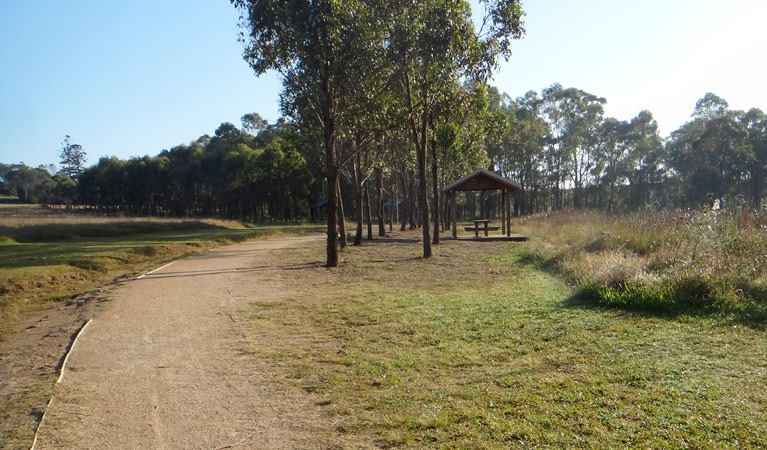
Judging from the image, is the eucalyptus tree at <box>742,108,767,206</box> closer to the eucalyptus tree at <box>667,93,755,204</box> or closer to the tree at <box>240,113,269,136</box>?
the eucalyptus tree at <box>667,93,755,204</box>

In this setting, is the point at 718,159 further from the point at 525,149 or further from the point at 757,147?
the point at 525,149

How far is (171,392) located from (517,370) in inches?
135

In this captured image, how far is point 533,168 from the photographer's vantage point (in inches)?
2643

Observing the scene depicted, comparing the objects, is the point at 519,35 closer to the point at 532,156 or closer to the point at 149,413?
the point at 149,413

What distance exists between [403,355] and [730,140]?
54991 millimetres

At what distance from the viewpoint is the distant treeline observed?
50906mm

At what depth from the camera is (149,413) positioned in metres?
4.59

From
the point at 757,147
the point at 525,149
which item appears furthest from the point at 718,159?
the point at 525,149

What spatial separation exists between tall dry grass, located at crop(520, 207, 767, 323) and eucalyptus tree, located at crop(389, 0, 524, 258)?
Result: 694 cm

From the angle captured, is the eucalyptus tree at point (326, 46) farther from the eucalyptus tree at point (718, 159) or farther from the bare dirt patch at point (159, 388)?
the eucalyptus tree at point (718, 159)

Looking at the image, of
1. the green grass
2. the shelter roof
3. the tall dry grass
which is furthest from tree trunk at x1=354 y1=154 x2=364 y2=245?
the tall dry grass

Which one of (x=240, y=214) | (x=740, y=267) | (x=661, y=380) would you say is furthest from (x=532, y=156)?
(x=661, y=380)

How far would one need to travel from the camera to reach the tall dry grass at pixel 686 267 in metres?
7.34

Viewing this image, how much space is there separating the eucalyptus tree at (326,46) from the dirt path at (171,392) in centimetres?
761
